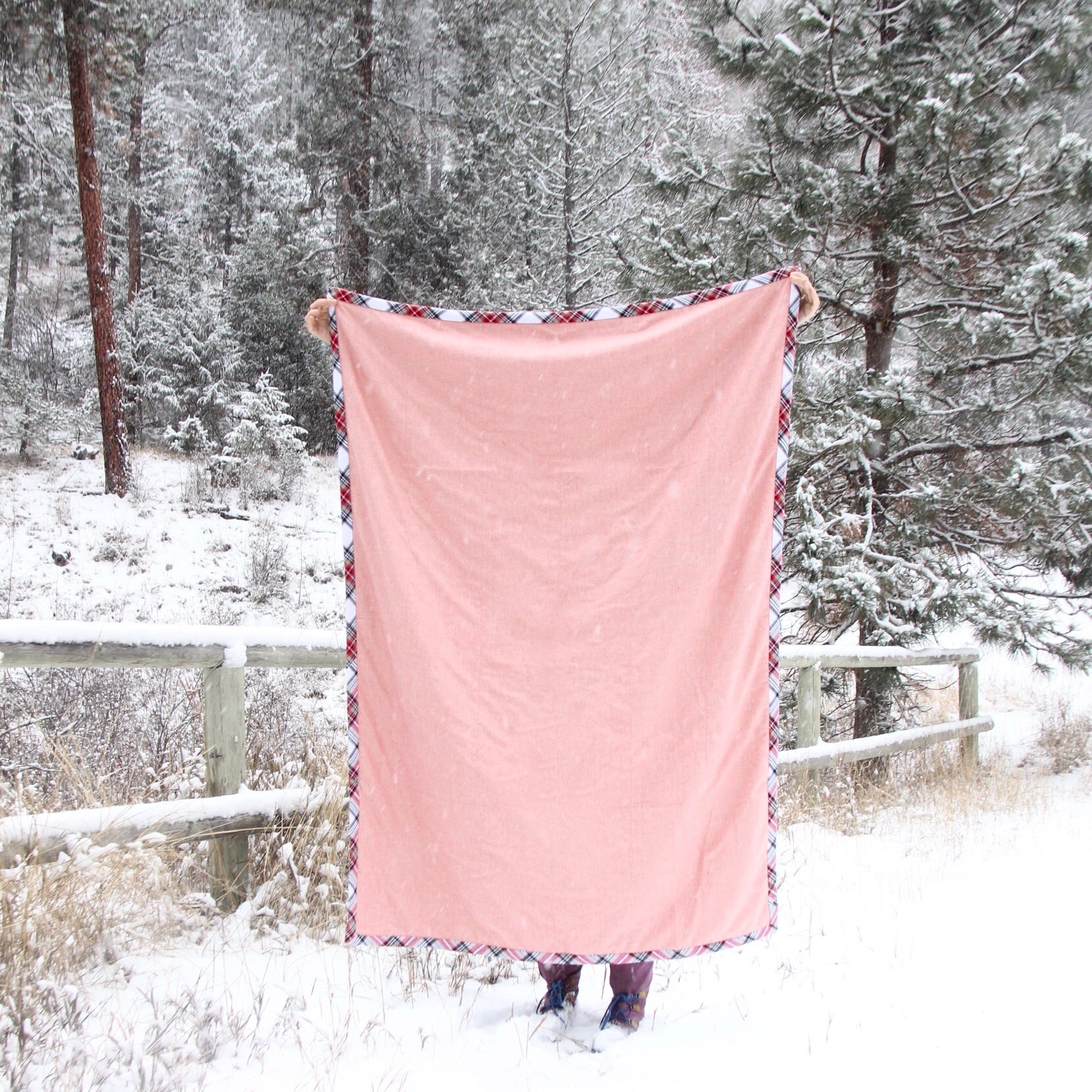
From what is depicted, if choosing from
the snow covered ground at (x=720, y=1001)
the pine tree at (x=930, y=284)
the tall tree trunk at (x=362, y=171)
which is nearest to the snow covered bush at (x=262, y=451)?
the tall tree trunk at (x=362, y=171)

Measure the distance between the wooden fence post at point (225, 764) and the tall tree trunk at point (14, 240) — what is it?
16189 millimetres

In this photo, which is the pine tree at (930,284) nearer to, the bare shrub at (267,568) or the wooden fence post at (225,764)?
the wooden fence post at (225,764)

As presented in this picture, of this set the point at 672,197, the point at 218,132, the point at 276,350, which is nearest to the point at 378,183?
the point at 276,350

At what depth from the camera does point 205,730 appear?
10.2ft

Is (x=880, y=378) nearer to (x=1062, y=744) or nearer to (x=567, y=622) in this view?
(x=1062, y=744)

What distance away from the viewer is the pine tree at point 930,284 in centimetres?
560

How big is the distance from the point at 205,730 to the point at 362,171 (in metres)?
13.3

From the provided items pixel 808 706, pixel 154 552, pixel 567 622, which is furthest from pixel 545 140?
pixel 567 622

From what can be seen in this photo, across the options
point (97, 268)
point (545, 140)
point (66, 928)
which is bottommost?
point (66, 928)

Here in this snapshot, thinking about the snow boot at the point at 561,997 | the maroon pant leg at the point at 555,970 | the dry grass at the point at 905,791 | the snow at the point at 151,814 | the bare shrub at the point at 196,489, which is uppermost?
the bare shrub at the point at 196,489

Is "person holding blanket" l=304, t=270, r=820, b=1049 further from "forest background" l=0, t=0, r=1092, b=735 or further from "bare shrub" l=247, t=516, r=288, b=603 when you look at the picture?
"bare shrub" l=247, t=516, r=288, b=603

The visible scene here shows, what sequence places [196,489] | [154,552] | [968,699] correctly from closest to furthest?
[968,699] → [154,552] → [196,489]

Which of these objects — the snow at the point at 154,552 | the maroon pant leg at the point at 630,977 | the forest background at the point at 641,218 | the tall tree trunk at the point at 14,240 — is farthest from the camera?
the tall tree trunk at the point at 14,240

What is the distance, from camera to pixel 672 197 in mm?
6805
